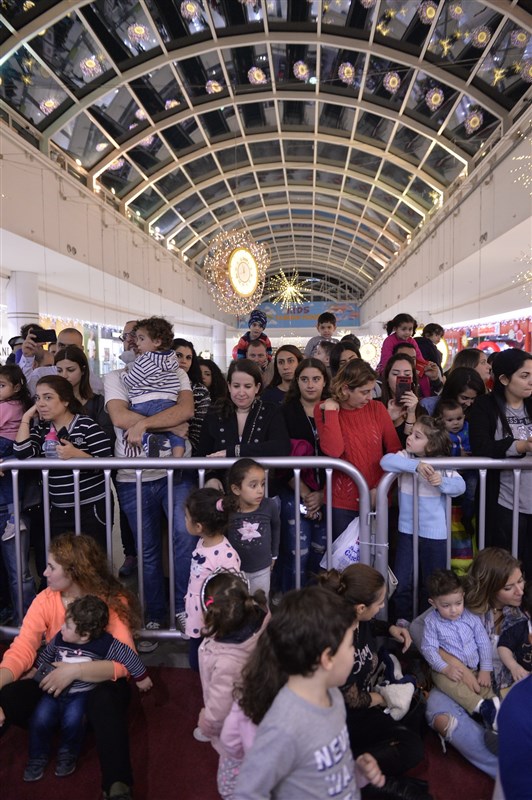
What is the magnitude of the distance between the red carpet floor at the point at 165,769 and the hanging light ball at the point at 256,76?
14404mm

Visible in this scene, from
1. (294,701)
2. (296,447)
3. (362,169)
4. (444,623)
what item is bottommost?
(444,623)

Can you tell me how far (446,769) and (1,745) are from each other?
6.66 feet

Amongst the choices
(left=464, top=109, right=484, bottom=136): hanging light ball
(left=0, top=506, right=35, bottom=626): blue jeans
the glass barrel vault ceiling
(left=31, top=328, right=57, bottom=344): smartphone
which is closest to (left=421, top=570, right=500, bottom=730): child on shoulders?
(left=0, top=506, right=35, bottom=626): blue jeans

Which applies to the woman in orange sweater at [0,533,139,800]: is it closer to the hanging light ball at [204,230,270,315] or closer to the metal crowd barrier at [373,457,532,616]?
the metal crowd barrier at [373,457,532,616]

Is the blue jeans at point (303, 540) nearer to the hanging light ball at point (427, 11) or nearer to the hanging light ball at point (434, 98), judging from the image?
the hanging light ball at point (427, 11)

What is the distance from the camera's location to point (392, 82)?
12391 mm

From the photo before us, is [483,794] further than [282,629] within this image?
Yes

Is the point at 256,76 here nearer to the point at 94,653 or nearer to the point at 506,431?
the point at 506,431

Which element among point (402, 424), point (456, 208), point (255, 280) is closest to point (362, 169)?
point (456, 208)

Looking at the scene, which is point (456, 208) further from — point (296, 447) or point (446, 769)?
point (446, 769)

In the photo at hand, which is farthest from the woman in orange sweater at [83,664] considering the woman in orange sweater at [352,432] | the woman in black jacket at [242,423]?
the woman in orange sweater at [352,432]

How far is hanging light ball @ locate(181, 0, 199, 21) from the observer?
1038cm

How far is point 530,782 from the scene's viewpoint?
1413 mm

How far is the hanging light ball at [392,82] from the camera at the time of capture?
39.8ft
